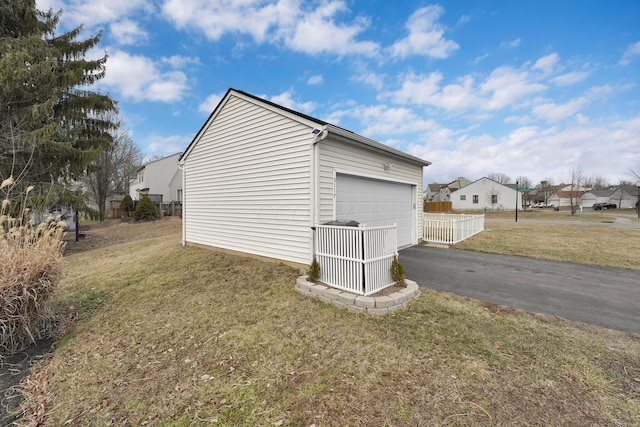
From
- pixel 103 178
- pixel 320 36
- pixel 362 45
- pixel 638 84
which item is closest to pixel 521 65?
pixel 638 84

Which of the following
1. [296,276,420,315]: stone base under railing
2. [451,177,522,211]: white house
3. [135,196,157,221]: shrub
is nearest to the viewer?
[296,276,420,315]: stone base under railing

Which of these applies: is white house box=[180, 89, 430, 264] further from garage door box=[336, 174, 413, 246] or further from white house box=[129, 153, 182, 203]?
white house box=[129, 153, 182, 203]

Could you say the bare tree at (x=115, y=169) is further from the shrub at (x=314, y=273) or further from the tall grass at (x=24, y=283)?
the shrub at (x=314, y=273)

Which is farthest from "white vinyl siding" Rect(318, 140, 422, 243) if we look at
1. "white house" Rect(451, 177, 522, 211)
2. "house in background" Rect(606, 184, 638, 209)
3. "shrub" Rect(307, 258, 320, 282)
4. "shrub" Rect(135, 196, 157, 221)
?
"house in background" Rect(606, 184, 638, 209)

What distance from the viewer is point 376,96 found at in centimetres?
1192

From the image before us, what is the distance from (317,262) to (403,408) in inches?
119

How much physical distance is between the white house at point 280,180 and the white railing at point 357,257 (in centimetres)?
86

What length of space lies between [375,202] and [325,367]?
5476 mm

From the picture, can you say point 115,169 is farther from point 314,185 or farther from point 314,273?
point 314,273

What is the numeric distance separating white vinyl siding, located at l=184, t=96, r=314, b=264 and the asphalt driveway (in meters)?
3.11

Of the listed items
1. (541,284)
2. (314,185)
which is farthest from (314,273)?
(541,284)

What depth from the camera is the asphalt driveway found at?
163 inches

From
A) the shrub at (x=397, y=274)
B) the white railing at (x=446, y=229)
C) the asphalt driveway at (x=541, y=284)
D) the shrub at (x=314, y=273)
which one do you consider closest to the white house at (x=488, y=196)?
the white railing at (x=446, y=229)

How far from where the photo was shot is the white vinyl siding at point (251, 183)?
5.93 metres
